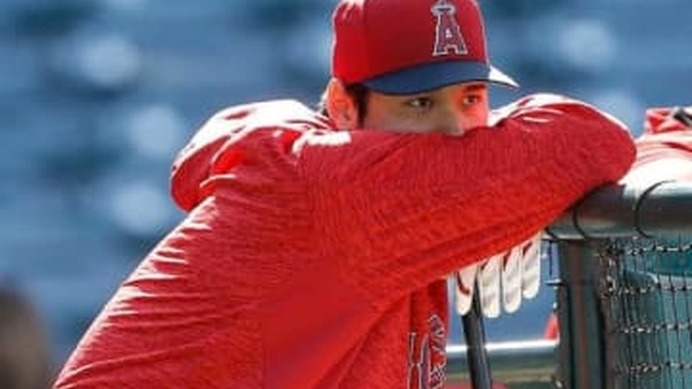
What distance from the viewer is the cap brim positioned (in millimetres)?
2268

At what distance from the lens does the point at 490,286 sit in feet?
7.73

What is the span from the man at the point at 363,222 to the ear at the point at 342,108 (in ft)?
0.04

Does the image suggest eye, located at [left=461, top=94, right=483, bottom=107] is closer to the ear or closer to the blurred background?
the ear

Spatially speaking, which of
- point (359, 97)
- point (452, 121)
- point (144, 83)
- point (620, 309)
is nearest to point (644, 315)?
point (620, 309)

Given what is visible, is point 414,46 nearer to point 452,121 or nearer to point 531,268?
point 452,121

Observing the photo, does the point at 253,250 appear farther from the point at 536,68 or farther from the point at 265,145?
the point at 536,68

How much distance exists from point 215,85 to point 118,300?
297 cm

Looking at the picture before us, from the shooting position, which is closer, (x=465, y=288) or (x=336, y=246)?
(x=336, y=246)

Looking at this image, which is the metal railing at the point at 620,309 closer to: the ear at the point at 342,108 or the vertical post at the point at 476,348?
the vertical post at the point at 476,348

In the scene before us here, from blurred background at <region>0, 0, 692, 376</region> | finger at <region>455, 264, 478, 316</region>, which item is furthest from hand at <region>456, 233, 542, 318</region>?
blurred background at <region>0, 0, 692, 376</region>

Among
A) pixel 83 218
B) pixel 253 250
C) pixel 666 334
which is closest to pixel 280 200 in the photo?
pixel 253 250

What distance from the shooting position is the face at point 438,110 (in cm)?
227

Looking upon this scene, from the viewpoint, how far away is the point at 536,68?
5270mm

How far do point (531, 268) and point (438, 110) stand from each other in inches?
8.5
